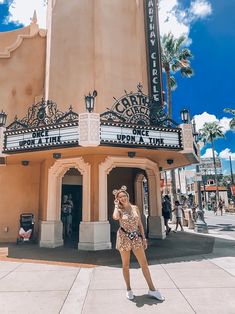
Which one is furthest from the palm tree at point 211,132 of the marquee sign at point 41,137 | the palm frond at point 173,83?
the marquee sign at point 41,137

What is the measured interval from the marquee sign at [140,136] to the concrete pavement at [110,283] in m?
4.23

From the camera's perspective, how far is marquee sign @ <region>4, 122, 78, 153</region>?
32.1 feet

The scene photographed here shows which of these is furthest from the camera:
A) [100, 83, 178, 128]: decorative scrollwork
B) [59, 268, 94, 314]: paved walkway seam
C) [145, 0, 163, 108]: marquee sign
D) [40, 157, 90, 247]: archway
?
[145, 0, 163, 108]: marquee sign

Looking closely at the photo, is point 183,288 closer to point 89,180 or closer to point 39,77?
point 89,180

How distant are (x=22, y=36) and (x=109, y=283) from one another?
1550cm

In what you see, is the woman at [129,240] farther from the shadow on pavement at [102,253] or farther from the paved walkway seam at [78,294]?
the shadow on pavement at [102,253]

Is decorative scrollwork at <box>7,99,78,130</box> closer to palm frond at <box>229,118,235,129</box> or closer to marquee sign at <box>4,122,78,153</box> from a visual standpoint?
marquee sign at <box>4,122,78,153</box>

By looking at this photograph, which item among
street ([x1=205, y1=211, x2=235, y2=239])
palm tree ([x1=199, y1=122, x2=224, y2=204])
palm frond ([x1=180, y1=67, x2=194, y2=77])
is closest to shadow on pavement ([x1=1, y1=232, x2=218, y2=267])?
A: street ([x1=205, y1=211, x2=235, y2=239])

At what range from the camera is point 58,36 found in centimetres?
1376

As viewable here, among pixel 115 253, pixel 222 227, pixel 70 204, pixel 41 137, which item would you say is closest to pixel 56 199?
pixel 70 204

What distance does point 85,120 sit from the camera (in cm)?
956

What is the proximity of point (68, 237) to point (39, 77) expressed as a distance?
969cm

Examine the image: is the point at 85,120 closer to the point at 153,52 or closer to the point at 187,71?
the point at 153,52

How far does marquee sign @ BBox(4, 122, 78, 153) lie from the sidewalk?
423 cm
